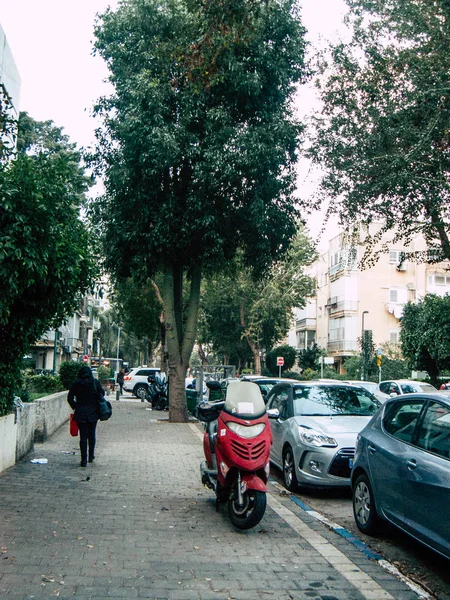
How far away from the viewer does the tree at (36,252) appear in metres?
7.68

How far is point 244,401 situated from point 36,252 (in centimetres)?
300

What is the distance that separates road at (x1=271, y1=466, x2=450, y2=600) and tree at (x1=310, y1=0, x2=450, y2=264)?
7647 mm

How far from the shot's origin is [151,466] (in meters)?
11.5

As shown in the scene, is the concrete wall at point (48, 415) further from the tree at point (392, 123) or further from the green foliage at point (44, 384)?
the tree at point (392, 123)

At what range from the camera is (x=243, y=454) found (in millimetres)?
6910

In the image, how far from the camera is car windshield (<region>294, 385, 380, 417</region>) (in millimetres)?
10359

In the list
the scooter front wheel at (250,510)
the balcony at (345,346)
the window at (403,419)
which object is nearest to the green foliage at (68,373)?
the scooter front wheel at (250,510)

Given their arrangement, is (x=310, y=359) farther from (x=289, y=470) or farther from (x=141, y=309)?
(x=289, y=470)

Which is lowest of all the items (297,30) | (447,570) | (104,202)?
(447,570)

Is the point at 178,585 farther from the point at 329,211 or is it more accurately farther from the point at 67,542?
the point at 329,211

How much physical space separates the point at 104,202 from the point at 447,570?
17.6 m

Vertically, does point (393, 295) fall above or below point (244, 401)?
above

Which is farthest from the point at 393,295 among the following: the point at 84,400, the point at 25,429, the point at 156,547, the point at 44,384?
the point at 156,547

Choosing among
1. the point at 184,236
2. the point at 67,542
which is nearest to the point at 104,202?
the point at 184,236
